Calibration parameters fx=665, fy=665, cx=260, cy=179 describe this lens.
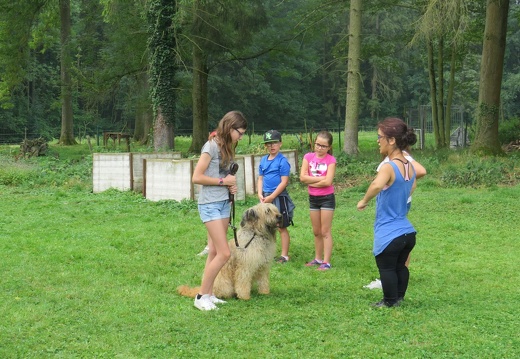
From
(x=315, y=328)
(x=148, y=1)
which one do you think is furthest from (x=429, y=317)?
(x=148, y=1)

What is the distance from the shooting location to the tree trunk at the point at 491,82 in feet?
61.0

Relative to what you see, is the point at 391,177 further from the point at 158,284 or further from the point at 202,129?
the point at 202,129

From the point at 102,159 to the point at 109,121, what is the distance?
48023mm

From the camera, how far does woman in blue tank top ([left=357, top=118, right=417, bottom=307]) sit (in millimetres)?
5875

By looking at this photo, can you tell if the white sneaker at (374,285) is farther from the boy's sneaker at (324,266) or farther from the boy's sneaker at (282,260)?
the boy's sneaker at (282,260)

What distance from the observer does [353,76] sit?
20.1m

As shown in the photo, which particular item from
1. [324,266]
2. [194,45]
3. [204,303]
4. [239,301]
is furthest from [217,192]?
[194,45]

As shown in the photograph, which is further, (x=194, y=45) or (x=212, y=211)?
(x=194, y=45)

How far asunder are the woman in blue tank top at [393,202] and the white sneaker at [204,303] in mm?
1589

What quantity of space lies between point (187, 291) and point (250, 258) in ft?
2.40

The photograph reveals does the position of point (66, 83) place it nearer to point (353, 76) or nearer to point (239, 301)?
point (353, 76)

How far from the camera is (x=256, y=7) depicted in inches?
957

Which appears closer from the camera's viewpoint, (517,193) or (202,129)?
(517,193)

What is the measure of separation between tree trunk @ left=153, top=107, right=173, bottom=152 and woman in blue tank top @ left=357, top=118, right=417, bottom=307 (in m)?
17.7
